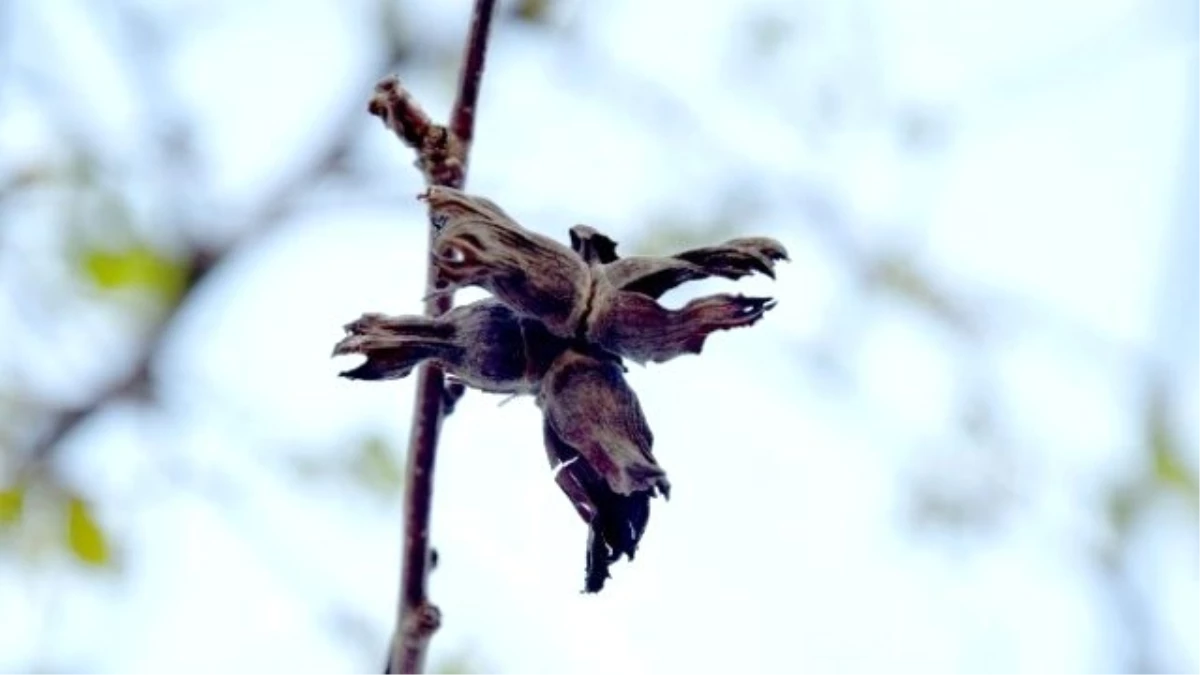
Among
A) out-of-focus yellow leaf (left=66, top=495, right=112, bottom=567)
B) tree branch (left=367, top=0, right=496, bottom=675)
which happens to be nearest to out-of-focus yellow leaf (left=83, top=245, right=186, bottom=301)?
out-of-focus yellow leaf (left=66, top=495, right=112, bottom=567)

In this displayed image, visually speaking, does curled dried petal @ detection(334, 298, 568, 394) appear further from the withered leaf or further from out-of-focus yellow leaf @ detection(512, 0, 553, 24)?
out-of-focus yellow leaf @ detection(512, 0, 553, 24)

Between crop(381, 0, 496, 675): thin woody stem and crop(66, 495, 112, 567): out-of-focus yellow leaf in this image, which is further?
crop(66, 495, 112, 567): out-of-focus yellow leaf

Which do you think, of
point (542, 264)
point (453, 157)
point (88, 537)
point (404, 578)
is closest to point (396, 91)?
point (453, 157)

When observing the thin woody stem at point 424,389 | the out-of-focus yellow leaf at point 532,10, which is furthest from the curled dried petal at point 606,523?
the out-of-focus yellow leaf at point 532,10

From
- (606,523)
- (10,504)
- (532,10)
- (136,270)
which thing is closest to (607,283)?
(606,523)

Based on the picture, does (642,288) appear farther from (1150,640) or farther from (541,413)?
(1150,640)

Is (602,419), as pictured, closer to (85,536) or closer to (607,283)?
(607,283)

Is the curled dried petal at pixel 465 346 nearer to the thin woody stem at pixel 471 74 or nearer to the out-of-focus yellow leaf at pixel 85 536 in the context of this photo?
the thin woody stem at pixel 471 74
